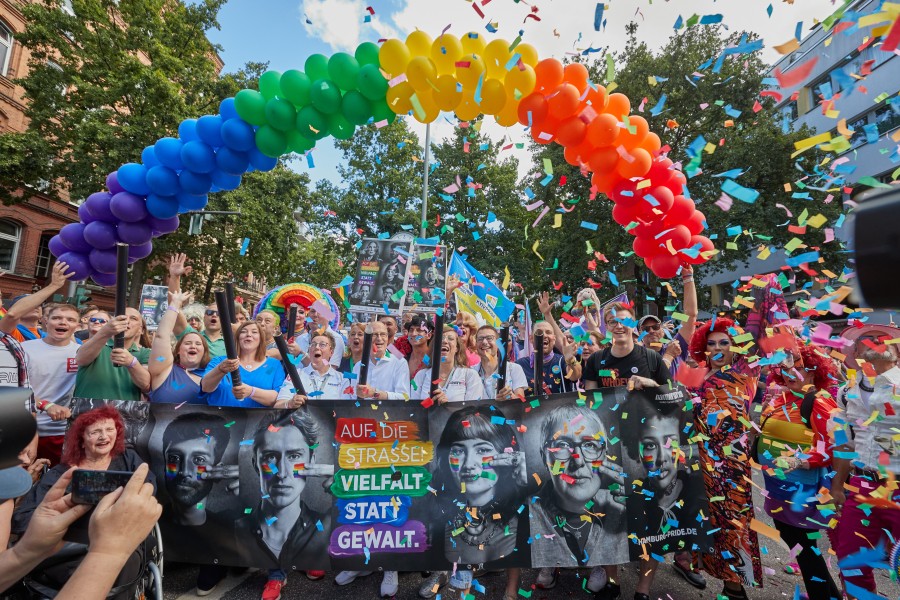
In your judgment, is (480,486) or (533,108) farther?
(533,108)

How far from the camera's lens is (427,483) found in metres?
3.66

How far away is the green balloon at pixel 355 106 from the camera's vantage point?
4.52 m

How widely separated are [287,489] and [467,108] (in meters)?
3.47

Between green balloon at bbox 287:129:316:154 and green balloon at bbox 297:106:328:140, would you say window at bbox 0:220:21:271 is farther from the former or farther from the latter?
green balloon at bbox 297:106:328:140

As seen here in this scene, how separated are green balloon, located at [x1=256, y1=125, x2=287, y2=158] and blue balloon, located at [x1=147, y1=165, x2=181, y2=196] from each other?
39.4 inches

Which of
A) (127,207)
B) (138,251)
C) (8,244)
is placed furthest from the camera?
(8,244)

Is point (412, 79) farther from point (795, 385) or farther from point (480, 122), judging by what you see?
point (795, 385)

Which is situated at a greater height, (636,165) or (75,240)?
(636,165)

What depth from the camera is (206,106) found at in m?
18.5

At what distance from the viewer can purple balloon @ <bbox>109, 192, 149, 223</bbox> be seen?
5.09m

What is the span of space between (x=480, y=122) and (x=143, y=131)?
15.6m

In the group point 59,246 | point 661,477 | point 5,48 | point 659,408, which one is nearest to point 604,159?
point 659,408

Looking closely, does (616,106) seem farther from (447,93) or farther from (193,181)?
(193,181)

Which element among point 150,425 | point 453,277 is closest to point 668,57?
point 453,277
